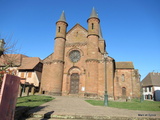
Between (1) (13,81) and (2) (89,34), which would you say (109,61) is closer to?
(2) (89,34)

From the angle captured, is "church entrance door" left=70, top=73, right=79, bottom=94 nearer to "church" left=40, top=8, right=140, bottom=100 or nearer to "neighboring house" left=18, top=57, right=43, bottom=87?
"church" left=40, top=8, right=140, bottom=100

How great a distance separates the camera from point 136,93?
28844mm

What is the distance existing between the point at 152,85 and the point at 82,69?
32434mm

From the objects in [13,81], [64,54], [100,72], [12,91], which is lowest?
[12,91]

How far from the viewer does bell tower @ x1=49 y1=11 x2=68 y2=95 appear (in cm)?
2475

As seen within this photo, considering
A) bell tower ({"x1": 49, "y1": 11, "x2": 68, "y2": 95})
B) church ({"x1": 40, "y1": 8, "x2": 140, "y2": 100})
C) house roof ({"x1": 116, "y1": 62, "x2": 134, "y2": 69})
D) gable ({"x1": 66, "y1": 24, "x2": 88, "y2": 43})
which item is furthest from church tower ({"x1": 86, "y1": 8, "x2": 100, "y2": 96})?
house roof ({"x1": 116, "y1": 62, "x2": 134, "y2": 69})

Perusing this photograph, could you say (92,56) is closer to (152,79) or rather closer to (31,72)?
(31,72)

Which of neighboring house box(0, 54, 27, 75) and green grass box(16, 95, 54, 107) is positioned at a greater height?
neighboring house box(0, 54, 27, 75)

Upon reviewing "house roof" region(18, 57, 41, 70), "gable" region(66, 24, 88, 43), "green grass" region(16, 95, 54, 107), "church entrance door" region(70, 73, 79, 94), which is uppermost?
"gable" region(66, 24, 88, 43)

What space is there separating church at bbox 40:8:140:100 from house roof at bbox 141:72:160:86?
20629mm

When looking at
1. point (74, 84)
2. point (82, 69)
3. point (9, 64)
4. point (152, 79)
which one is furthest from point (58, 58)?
point (152, 79)

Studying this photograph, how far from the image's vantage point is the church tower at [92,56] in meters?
23.1

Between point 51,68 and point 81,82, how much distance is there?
6793 mm

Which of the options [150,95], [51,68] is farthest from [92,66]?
[150,95]
